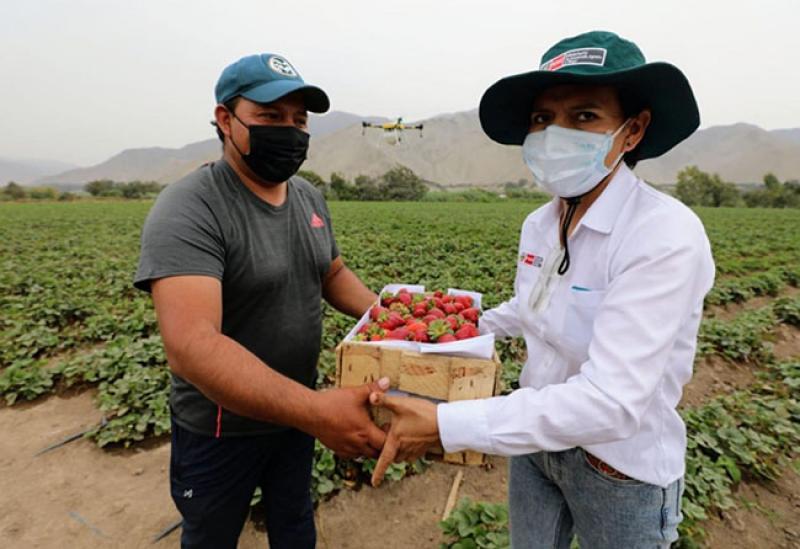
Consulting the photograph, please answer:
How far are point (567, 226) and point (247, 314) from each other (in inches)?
53.0

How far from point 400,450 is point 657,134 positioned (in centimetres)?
147

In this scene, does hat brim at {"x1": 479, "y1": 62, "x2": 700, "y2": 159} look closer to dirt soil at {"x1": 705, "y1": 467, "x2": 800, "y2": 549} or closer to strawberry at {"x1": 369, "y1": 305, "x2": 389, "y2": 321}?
strawberry at {"x1": 369, "y1": 305, "x2": 389, "y2": 321}

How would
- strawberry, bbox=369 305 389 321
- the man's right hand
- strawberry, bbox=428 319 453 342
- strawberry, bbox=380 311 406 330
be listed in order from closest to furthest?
the man's right hand < strawberry, bbox=428 319 453 342 < strawberry, bbox=380 311 406 330 < strawberry, bbox=369 305 389 321

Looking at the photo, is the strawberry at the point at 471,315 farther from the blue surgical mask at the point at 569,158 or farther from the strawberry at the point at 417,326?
the blue surgical mask at the point at 569,158

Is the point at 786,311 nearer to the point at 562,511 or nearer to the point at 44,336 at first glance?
the point at 562,511

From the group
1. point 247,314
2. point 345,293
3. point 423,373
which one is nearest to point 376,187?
point 345,293

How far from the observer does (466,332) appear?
6.33ft

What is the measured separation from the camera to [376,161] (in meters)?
135

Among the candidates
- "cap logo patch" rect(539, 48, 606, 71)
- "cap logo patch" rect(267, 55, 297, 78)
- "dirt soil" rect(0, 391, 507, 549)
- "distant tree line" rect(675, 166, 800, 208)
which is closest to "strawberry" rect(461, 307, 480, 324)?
"cap logo patch" rect(539, 48, 606, 71)

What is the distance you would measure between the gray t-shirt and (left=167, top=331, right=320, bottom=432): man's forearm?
0.89 feet

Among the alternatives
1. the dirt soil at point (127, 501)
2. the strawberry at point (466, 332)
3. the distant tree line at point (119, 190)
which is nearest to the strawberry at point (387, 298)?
the strawberry at point (466, 332)

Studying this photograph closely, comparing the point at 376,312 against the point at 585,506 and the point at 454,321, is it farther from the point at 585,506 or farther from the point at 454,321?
the point at 585,506

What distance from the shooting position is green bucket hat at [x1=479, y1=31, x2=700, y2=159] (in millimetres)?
1338

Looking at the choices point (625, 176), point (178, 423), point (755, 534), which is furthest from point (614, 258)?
point (755, 534)
